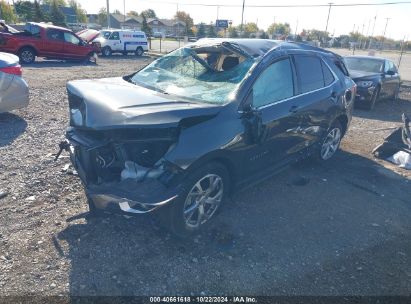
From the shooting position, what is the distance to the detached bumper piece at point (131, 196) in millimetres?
2832

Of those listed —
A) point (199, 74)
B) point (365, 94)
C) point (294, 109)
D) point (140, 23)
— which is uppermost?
point (140, 23)

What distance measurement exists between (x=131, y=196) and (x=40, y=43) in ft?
52.8

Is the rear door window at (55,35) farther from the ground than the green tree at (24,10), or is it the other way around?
the green tree at (24,10)

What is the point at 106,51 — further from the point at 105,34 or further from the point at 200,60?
the point at 200,60

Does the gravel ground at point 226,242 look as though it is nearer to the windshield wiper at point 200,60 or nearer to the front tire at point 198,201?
the front tire at point 198,201

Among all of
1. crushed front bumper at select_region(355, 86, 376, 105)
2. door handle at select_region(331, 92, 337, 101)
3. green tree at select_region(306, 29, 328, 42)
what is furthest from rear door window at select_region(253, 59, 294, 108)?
green tree at select_region(306, 29, 328, 42)

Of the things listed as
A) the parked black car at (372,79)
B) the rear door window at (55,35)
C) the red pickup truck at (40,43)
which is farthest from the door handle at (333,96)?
the rear door window at (55,35)

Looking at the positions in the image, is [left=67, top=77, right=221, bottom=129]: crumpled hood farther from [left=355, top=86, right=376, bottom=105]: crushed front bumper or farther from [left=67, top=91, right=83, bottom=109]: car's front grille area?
[left=355, top=86, right=376, bottom=105]: crushed front bumper

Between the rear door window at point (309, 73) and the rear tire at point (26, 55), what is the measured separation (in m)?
Answer: 15.3

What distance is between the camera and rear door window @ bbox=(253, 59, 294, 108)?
3.72 metres

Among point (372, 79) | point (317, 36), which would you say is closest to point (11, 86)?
point (372, 79)

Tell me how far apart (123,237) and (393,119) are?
8.78 metres

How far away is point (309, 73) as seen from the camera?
4.68 metres

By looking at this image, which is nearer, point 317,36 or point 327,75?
point 327,75
